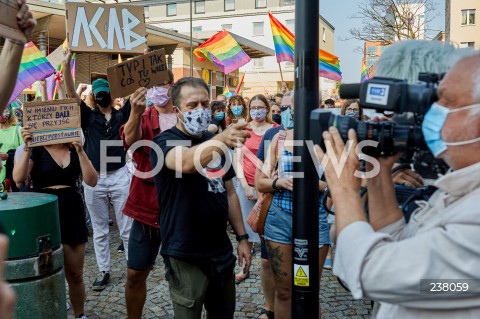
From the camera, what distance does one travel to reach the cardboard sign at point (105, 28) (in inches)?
164

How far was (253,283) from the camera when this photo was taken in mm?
5016

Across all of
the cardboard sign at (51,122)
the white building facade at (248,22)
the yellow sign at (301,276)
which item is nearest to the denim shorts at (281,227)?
the yellow sign at (301,276)

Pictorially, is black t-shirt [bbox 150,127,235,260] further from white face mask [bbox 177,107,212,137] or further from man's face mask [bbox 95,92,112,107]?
man's face mask [bbox 95,92,112,107]

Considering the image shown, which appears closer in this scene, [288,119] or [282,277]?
[282,277]

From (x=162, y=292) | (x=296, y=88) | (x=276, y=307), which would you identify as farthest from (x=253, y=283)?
(x=296, y=88)

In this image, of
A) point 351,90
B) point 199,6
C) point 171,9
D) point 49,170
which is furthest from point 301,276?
point 171,9

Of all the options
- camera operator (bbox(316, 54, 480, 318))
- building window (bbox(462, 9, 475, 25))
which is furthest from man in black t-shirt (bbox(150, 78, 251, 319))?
building window (bbox(462, 9, 475, 25))

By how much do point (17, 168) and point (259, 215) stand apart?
201cm

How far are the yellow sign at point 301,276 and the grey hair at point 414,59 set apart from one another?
1.20 meters

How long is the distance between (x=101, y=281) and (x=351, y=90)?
400 cm

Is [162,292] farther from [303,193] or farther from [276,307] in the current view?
[303,193]

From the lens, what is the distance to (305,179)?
7.88 ft

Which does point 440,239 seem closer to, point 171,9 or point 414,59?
point 414,59

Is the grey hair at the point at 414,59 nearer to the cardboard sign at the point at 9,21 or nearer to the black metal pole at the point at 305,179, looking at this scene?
the black metal pole at the point at 305,179
